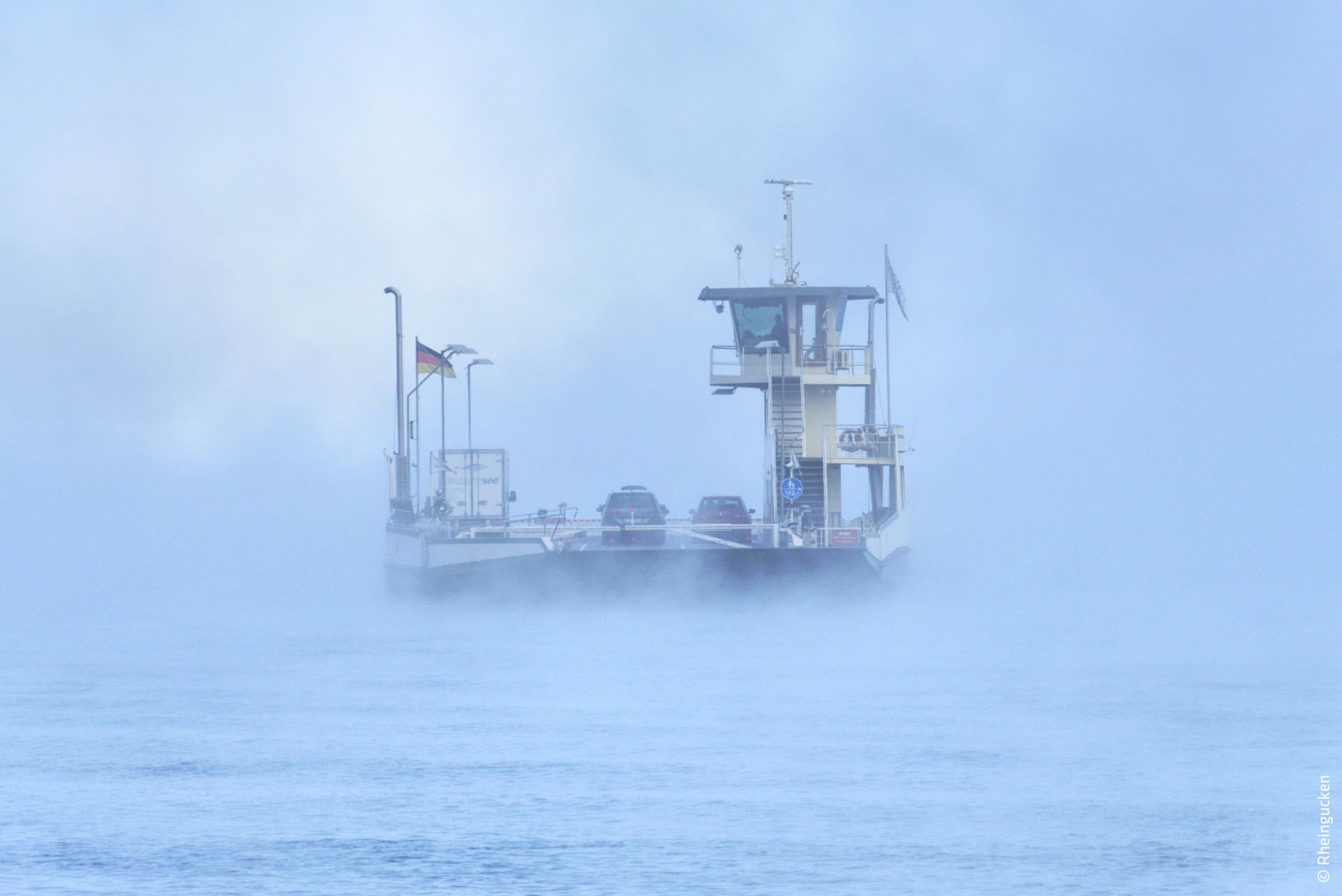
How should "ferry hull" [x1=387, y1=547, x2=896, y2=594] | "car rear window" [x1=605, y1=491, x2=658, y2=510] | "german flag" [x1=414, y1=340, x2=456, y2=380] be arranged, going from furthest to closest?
1. "german flag" [x1=414, y1=340, x2=456, y2=380]
2. "car rear window" [x1=605, y1=491, x2=658, y2=510]
3. "ferry hull" [x1=387, y1=547, x2=896, y2=594]

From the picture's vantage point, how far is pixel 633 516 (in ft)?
144

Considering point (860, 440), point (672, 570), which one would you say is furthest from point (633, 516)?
point (860, 440)

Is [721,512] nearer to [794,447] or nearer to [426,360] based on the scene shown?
[794,447]

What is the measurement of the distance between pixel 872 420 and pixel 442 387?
18.3 m

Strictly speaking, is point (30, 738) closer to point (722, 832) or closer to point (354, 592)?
point (722, 832)

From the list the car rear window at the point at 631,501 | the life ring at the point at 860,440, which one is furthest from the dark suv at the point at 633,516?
the life ring at the point at 860,440

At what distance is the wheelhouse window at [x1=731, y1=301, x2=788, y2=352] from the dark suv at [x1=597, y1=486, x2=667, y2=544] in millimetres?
5931

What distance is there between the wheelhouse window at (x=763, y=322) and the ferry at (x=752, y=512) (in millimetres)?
31

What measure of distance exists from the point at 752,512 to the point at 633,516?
927 cm

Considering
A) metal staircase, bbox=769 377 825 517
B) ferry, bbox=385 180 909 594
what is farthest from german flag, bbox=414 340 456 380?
metal staircase, bbox=769 377 825 517

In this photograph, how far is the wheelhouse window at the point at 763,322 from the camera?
49406 millimetres

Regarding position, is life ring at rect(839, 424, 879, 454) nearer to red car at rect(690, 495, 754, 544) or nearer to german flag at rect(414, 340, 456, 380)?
red car at rect(690, 495, 754, 544)

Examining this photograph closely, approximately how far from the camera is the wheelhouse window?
49406 mm

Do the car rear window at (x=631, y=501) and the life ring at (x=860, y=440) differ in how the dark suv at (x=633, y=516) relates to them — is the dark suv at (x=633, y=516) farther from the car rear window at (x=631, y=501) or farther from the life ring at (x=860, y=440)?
the life ring at (x=860, y=440)
